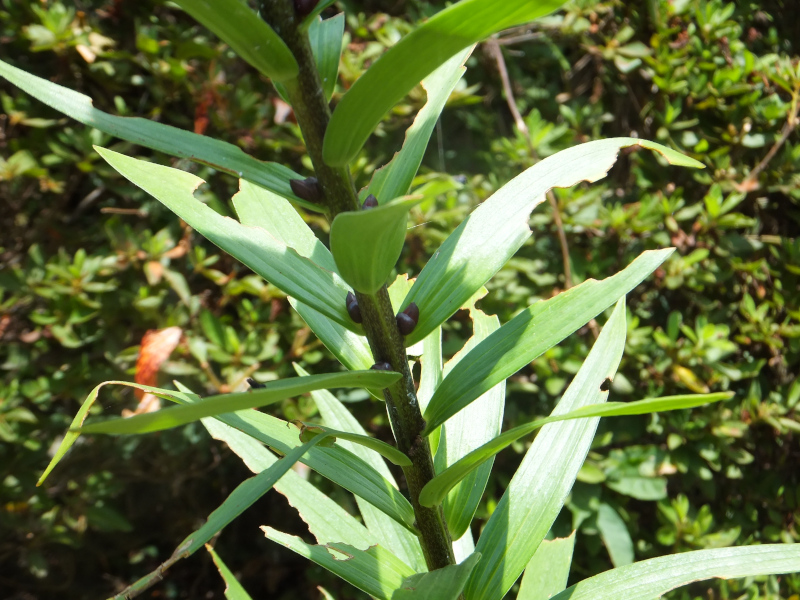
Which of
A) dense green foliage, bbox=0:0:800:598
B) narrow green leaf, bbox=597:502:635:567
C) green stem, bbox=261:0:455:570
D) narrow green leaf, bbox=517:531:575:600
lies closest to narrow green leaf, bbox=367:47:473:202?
green stem, bbox=261:0:455:570

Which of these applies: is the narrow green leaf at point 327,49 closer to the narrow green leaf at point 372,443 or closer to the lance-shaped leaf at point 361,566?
the narrow green leaf at point 372,443

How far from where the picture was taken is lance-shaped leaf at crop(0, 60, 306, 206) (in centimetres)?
43

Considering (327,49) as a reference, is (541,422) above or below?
below

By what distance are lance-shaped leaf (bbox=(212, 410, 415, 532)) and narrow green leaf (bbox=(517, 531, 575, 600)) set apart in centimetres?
21

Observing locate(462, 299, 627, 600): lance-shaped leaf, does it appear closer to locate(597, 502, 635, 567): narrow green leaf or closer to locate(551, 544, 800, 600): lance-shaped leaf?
locate(551, 544, 800, 600): lance-shaped leaf

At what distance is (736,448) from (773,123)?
0.81 m

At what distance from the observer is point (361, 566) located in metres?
0.55

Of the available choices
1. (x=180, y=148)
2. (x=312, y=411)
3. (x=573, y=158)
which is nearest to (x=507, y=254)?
(x=573, y=158)

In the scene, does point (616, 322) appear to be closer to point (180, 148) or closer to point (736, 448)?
point (180, 148)

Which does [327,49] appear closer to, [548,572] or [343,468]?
[343,468]

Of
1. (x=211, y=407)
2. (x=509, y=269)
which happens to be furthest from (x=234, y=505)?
(x=509, y=269)

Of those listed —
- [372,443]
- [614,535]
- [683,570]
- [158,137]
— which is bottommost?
[614,535]

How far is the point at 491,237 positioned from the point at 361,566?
304mm

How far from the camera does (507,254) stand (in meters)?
0.51
